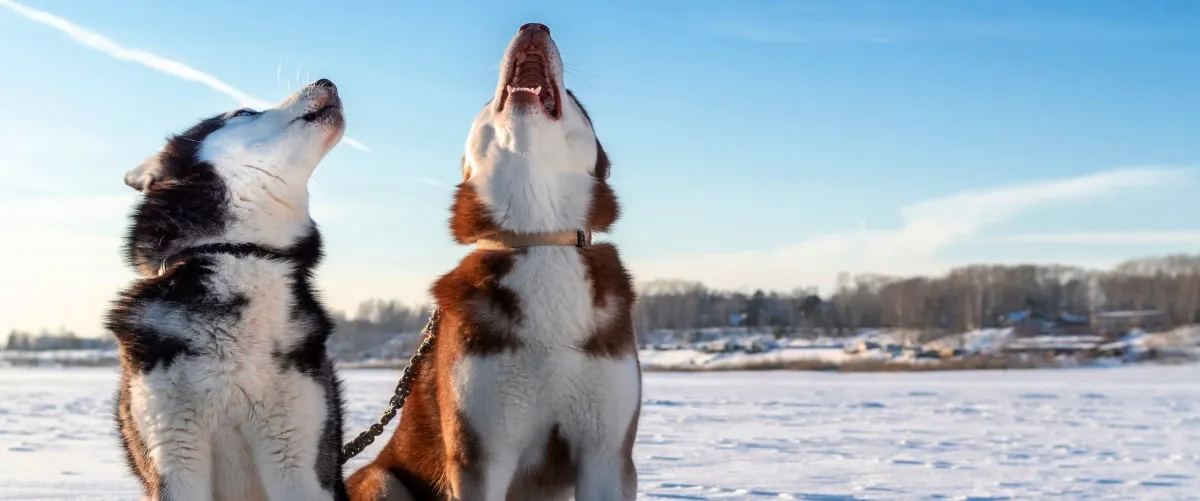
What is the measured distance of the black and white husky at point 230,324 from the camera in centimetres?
352

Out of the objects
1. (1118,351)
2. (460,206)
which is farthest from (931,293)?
(460,206)

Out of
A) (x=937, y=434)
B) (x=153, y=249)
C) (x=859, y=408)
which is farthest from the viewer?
(x=859, y=408)

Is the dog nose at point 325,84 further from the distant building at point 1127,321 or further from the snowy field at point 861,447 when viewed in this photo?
the distant building at point 1127,321

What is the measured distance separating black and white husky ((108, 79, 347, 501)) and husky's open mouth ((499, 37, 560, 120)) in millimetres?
787

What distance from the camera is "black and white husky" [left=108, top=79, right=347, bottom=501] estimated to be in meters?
3.52

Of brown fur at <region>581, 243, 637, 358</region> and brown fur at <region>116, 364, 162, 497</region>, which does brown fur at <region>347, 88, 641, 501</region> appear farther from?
brown fur at <region>116, 364, 162, 497</region>

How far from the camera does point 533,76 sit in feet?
13.7

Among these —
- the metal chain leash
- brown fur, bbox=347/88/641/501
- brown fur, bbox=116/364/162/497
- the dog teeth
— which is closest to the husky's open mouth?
the dog teeth

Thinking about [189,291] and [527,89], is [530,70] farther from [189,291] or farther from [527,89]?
[189,291]

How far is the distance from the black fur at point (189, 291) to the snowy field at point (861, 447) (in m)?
0.88

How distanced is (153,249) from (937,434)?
1128 cm

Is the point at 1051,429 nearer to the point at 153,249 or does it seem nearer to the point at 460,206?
the point at 460,206

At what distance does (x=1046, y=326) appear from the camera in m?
76.1

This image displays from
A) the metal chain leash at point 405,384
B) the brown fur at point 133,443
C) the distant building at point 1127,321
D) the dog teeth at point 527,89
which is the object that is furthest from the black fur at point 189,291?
the distant building at point 1127,321
